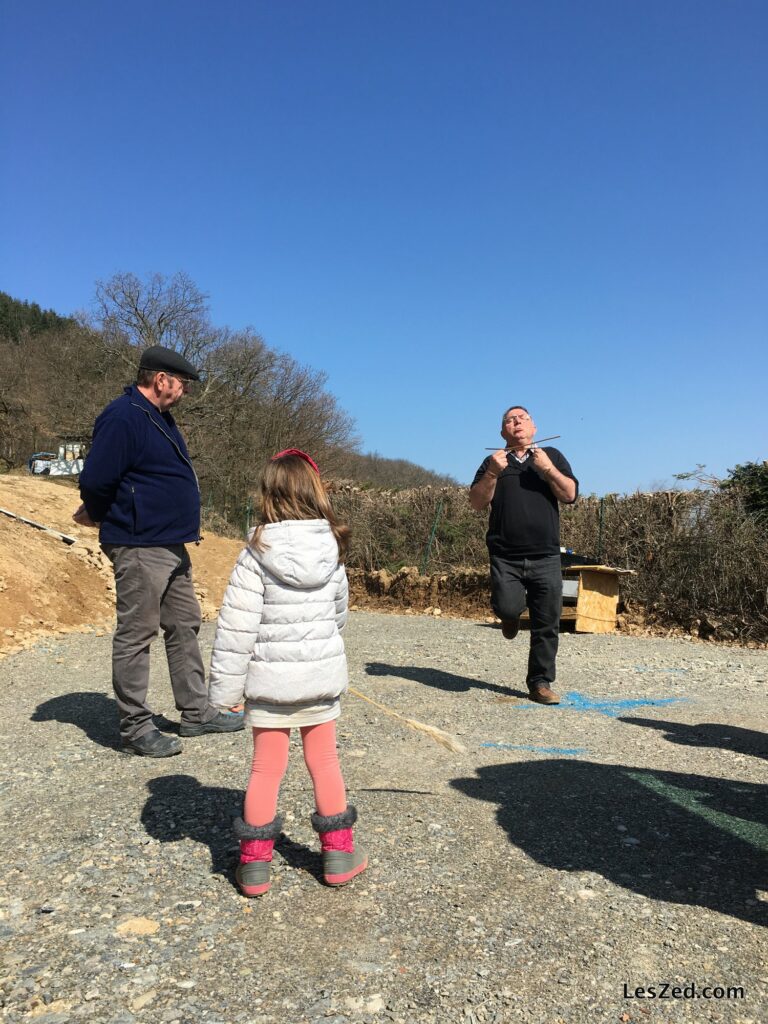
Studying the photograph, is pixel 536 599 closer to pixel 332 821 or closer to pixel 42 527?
pixel 332 821

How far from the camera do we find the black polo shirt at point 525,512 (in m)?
5.35

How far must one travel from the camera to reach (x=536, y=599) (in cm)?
538

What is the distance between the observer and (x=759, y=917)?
2379 mm

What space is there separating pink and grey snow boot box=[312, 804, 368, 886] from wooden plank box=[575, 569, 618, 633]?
7252 mm

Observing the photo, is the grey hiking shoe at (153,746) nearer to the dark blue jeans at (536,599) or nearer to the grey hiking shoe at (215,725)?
the grey hiking shoe at (215,725)

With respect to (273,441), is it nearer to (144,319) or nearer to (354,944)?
(144,319)

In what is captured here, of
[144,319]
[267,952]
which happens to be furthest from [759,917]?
[144,319]

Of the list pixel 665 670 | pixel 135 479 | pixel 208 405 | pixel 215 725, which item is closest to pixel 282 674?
pixel 135 479

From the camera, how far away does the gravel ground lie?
6.54 ft

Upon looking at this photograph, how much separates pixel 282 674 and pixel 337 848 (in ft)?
2.10

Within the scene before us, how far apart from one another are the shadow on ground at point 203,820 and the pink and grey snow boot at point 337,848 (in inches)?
4.6

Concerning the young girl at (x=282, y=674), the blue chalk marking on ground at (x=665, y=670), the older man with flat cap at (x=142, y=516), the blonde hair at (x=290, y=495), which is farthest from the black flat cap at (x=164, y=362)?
the blue chalk marking on ground at (x=665, y=670)

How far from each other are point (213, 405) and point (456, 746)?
2453 centimetres

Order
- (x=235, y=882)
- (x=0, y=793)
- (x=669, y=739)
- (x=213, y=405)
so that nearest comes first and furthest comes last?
(x=235, y=882), (x=0, y=793), (x=669, y=739), (x=213, y=405)
